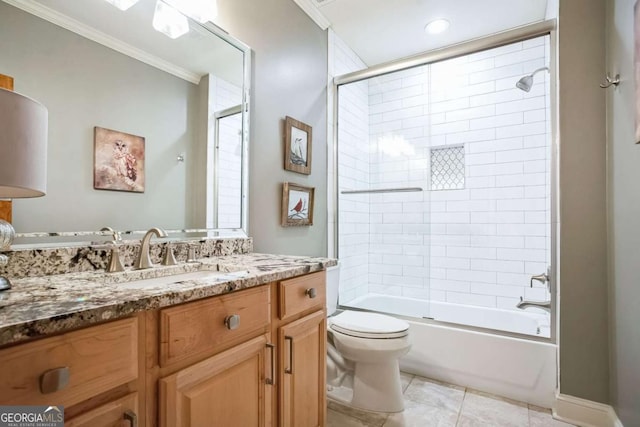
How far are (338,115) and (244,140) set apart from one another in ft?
3.68

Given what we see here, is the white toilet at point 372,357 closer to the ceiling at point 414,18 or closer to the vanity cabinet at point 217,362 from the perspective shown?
the vanity cabinet at point 217,362

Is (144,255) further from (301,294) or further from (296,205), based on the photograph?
(296,205)

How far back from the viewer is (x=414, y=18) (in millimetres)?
2369

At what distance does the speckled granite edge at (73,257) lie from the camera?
0.93 metres

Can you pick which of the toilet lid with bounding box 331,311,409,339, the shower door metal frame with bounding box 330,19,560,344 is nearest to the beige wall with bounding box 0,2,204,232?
the toilet lid with bounding box 331,311,409,339

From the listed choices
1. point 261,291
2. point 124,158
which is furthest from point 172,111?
point 261,291

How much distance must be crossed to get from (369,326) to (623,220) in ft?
4.20

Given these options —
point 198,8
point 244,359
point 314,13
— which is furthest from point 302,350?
point 314,13

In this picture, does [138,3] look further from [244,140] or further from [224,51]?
[244,140]

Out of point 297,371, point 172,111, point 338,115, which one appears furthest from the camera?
point 338,115

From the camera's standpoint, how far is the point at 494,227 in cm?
281

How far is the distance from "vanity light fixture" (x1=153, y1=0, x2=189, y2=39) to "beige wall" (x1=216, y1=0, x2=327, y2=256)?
232 millimetres

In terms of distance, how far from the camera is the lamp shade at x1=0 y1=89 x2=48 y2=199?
0.62 m

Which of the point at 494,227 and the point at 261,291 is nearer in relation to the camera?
the point at 261,291
